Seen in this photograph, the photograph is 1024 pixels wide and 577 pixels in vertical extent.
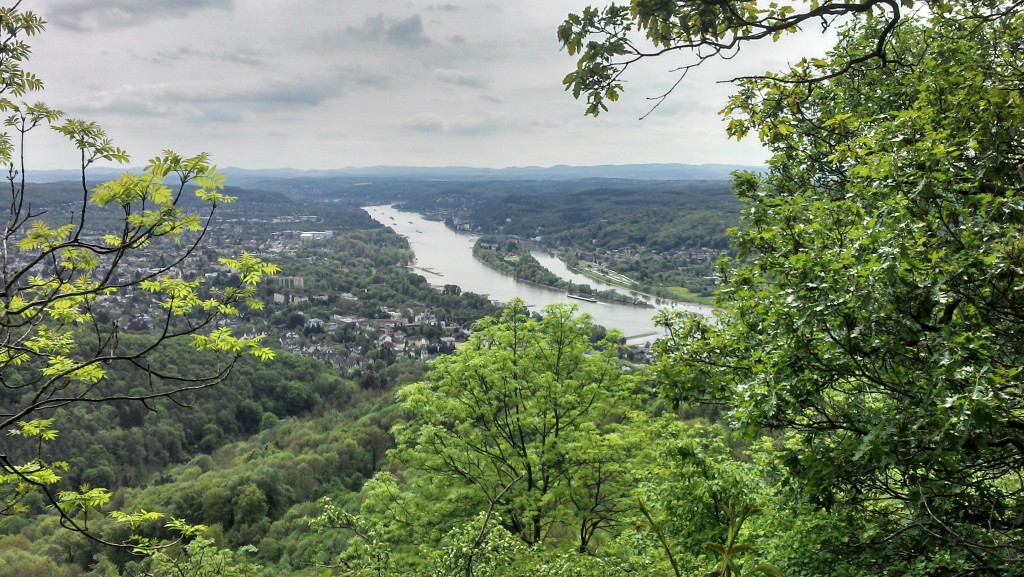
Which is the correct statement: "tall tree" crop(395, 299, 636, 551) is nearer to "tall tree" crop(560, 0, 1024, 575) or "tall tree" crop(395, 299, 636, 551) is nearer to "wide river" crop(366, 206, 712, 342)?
"tall tree" crop(560, 0, 1024, 575)

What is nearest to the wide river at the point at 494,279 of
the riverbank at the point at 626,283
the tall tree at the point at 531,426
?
the riverbank at the point at 626,283

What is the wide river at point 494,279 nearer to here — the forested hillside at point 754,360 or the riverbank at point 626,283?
the riverbank at point 626,283

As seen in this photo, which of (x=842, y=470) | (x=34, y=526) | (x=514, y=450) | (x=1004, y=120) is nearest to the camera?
(x=842, y=470)

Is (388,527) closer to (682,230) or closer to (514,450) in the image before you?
(514,450)

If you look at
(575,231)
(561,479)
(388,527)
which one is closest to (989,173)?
(561,479)

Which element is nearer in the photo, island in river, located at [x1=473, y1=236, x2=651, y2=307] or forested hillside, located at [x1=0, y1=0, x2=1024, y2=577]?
forested hillside, located at [x1=0, y1=0, x2=1024, y2=577]

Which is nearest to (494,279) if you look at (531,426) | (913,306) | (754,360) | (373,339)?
(373,339)

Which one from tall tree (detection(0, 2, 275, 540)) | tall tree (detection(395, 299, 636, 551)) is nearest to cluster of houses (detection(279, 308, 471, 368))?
tall tree (detection(395, 299, 636, 551))

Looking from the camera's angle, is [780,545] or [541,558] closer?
[780,545]

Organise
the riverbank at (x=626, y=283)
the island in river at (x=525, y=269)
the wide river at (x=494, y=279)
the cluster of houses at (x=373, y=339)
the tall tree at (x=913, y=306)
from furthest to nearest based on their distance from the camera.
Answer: the island in river at (x=525, y=269) → the cluster of houses at (x=373, y=339) → the riverbank at (x=626, y=283) → the wide river at (x=494, y=279) → the tall tree at (x=913, y=306)
